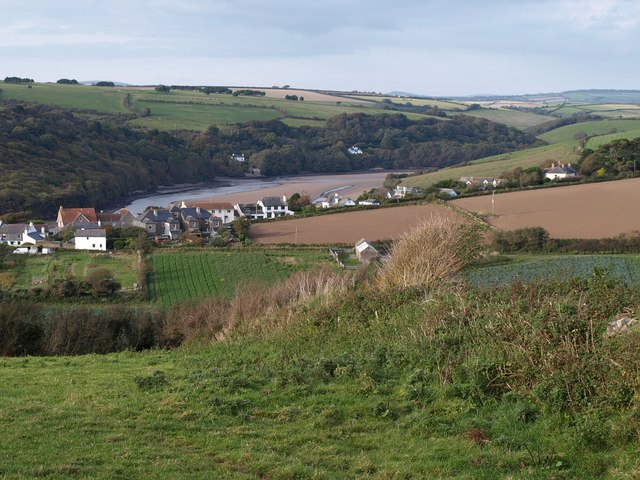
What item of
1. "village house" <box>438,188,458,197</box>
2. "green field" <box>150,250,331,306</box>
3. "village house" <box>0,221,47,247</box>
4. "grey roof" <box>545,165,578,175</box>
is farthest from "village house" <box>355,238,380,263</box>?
"grey roof" <box>545,165,578,175</box>

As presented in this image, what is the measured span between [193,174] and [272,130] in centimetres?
2745

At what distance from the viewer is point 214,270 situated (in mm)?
38125

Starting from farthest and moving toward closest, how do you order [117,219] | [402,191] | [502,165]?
[502,165] → [402,191] → [117,219]

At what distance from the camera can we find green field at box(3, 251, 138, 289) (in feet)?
118

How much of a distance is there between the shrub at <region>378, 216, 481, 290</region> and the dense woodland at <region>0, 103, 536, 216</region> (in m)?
55.9

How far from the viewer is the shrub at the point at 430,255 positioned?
17797 mm

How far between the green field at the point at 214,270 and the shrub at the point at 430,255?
1356 cm

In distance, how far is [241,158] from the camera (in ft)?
370

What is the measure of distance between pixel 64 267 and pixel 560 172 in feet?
145

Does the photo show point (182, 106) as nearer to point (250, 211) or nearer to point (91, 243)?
point (250, 211)

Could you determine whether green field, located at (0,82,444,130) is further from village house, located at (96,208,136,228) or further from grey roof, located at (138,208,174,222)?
grey roof, located at (138,208,174,222)

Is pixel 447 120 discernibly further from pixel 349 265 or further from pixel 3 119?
pixel 349 265

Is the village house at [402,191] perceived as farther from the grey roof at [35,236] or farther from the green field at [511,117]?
the green field at [511,117]

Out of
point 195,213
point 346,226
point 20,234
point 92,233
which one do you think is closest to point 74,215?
point 20,234
